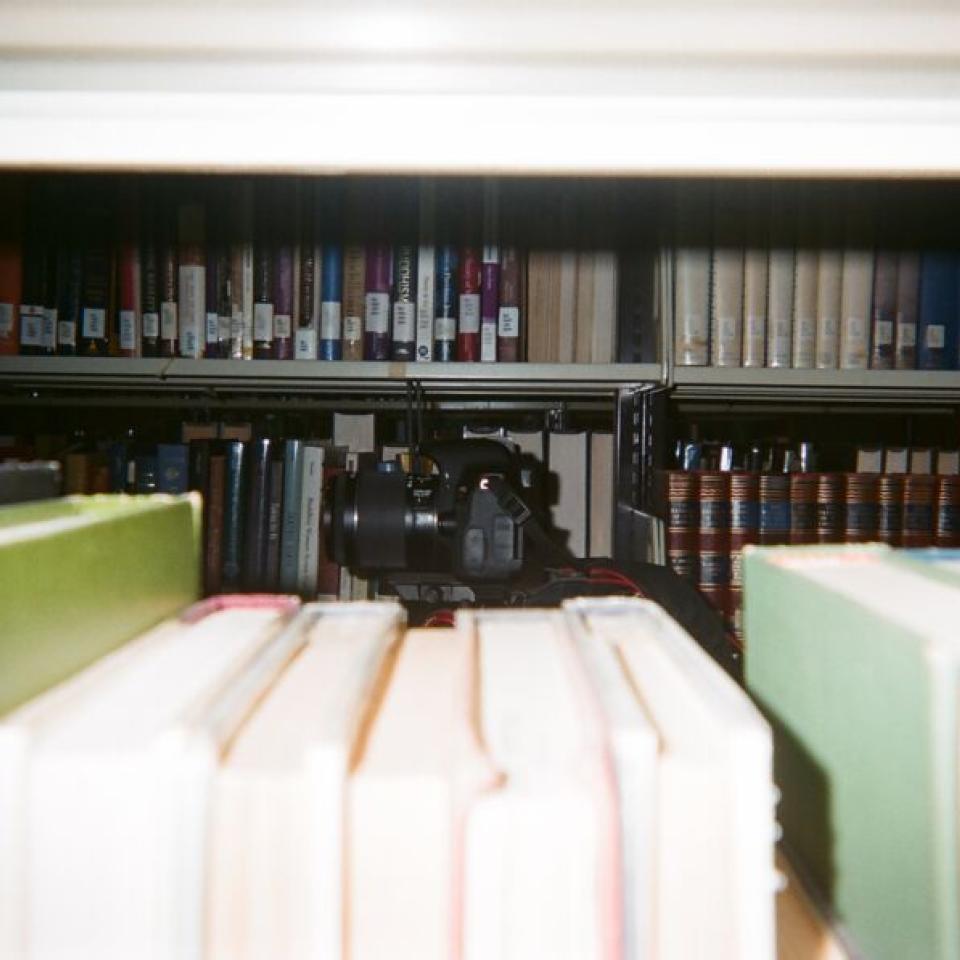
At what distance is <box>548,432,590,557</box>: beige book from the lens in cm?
159

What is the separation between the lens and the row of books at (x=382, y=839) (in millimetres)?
270

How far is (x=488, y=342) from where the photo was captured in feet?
4.62

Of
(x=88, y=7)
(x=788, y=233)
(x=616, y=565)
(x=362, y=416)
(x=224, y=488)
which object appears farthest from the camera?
(x=362, y=416)

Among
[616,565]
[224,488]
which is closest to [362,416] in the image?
[224,488]

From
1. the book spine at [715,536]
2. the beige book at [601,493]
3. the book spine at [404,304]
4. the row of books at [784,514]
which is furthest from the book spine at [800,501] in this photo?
the book spine at [404,304]

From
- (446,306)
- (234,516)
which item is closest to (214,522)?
(234,516)

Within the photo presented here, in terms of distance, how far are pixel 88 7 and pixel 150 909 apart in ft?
1.06

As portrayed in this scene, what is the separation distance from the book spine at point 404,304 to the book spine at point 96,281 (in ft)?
1.68

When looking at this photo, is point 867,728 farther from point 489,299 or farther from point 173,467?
point 173,467

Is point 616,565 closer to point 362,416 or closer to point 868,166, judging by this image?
point 362,416

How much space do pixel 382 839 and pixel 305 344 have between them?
3.98 feet

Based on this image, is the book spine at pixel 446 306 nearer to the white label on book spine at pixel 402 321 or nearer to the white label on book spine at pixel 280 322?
the white label on book spine at pixel 402 321

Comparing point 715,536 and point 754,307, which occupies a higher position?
point 754,307

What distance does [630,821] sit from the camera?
0.91ft
